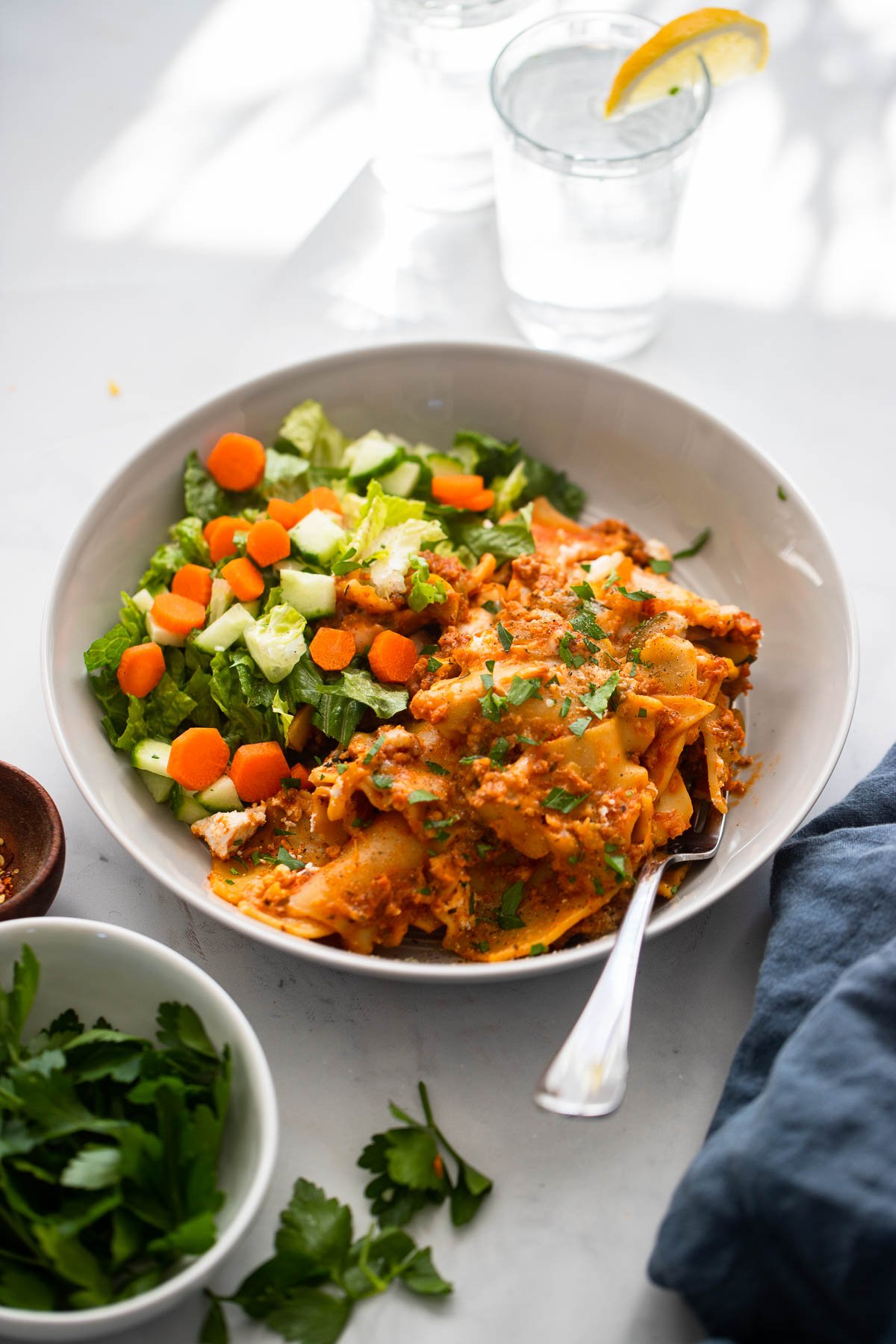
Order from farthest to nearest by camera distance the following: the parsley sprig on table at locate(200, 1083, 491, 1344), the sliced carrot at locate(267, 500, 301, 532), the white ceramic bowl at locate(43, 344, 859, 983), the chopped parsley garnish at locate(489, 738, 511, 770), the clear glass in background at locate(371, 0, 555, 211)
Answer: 1. the clear glass in background at locate(371, 0, 555, 211)
2. the sliced carrot at locate(267, 500, 301, 532)
3. the white ceramic bowl at locate(43, 344, 859, 983)
4. the chopped parsley garnish at locate(489, 738, 511, 770)
5. the parsley sprig on table at locate(200, 1083, 491, 1344)

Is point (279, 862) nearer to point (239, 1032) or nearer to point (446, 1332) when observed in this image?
point (239, 1032)

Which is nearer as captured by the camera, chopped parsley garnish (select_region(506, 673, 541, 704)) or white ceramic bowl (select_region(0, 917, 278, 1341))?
white ceramic bowl (select_region(0, 917, 278, 1341))

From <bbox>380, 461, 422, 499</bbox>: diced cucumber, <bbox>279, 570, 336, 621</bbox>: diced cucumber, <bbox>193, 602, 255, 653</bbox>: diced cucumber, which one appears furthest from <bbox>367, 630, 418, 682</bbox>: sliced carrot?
<bbox>380, 461, 422, 499</bbox>: diced cucumber

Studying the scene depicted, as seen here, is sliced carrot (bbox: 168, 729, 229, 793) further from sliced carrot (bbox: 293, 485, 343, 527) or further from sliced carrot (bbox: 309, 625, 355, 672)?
sliced carrot (bbox: 293, 485, 343, 527)

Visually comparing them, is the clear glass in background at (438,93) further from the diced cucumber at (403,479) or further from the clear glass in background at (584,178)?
the diced cucumber at (403,479)

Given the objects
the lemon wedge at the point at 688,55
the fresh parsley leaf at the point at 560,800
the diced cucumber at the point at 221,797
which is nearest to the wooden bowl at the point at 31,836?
the diced cucumber at the point at 221,797

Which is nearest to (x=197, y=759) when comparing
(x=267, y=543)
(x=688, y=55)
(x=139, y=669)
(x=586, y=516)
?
(x=139, y=669)
